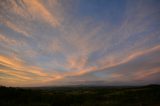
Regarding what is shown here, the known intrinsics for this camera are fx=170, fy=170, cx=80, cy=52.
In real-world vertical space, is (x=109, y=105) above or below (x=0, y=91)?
below

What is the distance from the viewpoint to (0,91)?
3222 cm

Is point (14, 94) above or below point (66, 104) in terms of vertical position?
above

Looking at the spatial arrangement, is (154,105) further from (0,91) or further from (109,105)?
(0,91)

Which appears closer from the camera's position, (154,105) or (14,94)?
(154,105)

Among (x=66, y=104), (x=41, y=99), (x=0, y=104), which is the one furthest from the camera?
(x=41, y=99)

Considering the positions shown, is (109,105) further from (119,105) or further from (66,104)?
(66,104)

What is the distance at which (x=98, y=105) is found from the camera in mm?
26516

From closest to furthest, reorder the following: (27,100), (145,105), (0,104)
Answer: (0,104)
(145,105)
(27,100)

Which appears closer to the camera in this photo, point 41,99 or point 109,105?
point 109,105

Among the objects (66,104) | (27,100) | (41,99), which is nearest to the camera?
(66,104)

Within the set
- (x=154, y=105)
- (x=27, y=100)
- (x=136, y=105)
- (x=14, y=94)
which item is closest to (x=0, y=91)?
(x=14, y=94)

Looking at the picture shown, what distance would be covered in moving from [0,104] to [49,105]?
6836 mm

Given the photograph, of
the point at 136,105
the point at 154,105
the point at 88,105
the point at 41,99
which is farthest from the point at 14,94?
the point at 154,105

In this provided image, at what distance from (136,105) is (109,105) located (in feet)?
13.4
